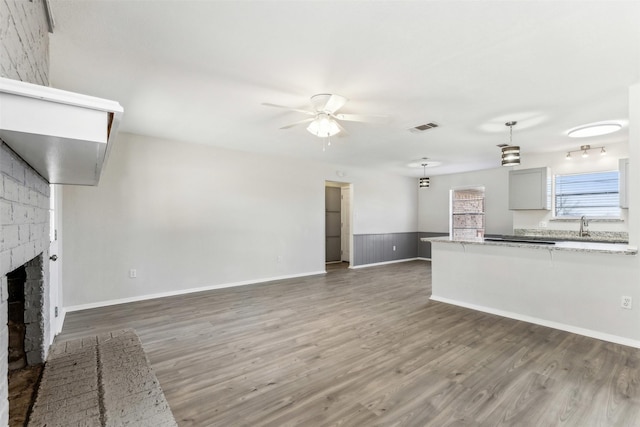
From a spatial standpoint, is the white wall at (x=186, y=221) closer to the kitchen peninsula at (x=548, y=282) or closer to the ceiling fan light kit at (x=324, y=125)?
the ceiling fan light kit at (x=324, y=125)

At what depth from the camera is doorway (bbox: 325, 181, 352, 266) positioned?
26.9 ft

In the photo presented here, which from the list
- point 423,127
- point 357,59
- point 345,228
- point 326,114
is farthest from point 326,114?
point 345,228

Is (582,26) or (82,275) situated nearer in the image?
(582,26)

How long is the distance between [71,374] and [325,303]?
299 cm

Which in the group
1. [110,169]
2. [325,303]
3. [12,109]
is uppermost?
[110,169]

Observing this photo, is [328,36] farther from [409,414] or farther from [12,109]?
[409,414]

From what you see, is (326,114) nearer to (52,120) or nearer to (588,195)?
(52,120)

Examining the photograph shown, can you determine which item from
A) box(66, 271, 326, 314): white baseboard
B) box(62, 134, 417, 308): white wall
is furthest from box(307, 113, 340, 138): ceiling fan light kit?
box(66, 271, 326, 314): white baseboard

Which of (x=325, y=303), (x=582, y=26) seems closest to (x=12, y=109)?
(x=582, y=26)

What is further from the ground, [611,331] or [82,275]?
[82,275]

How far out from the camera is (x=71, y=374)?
77.3 inches

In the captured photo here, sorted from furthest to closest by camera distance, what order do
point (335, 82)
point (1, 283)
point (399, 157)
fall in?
point (399, 157) < point (335, 82) < point (1, 283)

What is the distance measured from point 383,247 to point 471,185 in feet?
9.18

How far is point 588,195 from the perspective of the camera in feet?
17.2
